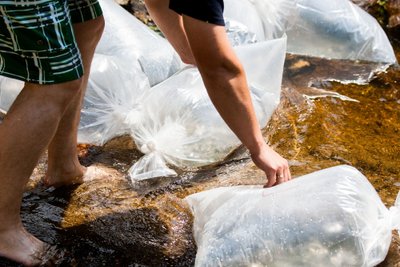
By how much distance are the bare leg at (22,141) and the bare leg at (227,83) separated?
0.40 m

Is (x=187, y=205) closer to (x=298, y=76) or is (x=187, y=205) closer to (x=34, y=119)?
(x=34, y=119)

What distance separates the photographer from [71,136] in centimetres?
216

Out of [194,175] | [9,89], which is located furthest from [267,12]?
[9,89]

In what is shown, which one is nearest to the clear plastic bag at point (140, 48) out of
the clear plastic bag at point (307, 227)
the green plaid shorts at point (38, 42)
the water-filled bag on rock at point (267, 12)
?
the water-filled bag on rock at point (267, 12)

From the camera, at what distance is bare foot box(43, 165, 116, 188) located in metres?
2.20

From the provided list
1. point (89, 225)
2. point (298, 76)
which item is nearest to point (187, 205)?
point (89, 225)

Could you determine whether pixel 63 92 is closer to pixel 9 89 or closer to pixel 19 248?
pixel 19 248

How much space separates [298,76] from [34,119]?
1.83 metres

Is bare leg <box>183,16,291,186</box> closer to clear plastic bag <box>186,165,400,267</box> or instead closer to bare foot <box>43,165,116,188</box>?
clear plastic bag <box>186,165,400,267</box>

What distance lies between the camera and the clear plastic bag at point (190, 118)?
2369mm

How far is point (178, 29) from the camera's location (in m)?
2.43

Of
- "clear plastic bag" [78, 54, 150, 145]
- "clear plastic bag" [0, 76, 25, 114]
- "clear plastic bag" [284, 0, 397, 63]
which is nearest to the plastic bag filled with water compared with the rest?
"clear plastic bag" [284, 0, 397, 63]

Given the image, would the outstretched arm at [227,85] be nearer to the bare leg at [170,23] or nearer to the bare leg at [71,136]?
the bare leg at [71,136]

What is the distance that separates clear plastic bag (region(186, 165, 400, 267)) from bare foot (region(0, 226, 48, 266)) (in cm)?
49
